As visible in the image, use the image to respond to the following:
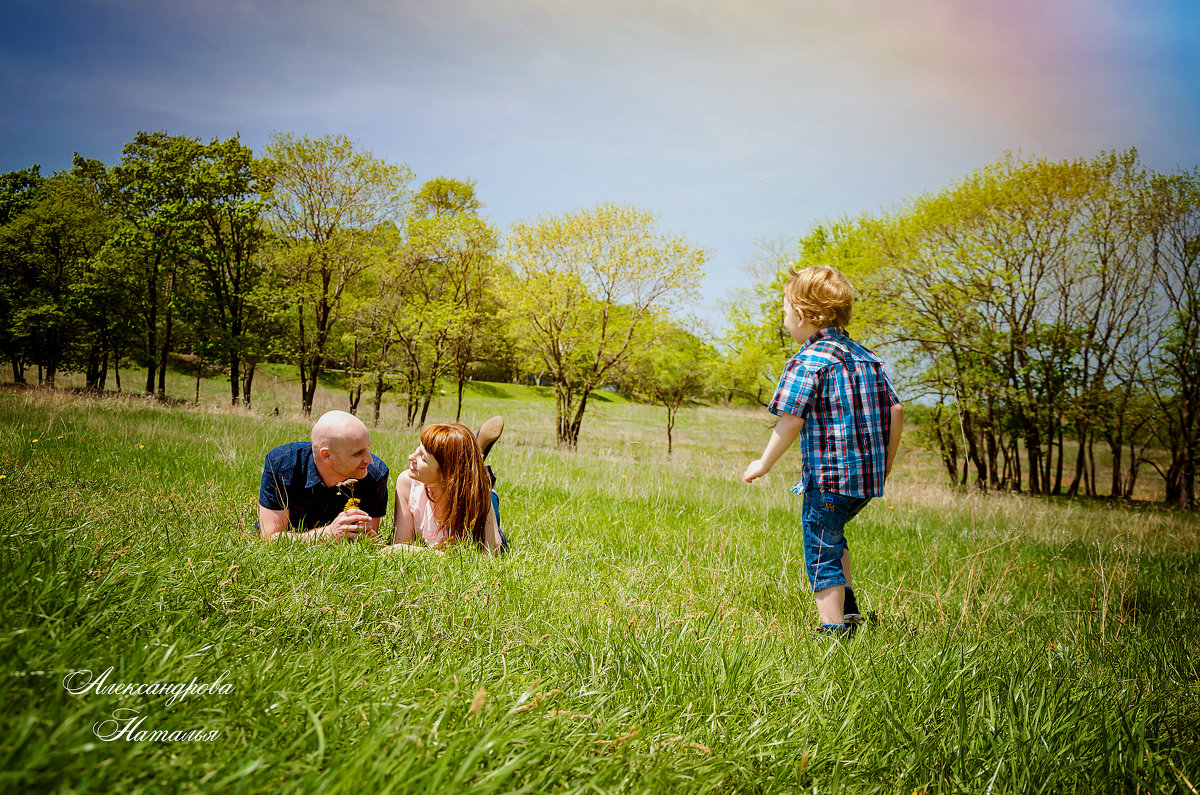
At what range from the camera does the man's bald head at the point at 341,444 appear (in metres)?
3.46

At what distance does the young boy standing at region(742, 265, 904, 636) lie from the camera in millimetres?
3209

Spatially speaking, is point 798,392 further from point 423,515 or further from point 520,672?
point 423,515

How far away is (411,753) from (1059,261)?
72.2 ft

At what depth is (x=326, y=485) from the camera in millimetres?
3785

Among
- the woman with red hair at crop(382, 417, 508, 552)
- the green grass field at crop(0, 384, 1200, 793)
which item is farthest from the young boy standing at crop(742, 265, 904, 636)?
the woman with red hair at crop(382, 417, 508, 552)

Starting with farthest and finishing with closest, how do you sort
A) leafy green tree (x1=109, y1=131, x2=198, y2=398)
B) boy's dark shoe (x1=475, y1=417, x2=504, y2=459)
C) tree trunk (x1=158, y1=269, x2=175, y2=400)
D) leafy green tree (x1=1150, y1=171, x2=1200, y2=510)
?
1. tree trunk (x1=158, y1=269, x2=175, y2=400)
2. leafy green tree (x1=109, y1=131, x2=198, y2=398)
3. leafy green tree (x1=1150, y1=171, x2=1200, y2=510)
4. boy's dark shoe (x1=475, y1=417, x2=504, y2=459)

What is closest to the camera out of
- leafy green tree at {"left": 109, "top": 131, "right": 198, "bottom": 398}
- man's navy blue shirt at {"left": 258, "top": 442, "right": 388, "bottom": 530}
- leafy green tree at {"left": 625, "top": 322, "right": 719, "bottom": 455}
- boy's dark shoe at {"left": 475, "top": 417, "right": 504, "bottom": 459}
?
man's navy blue shirt at {"left": 258, "top": 442, "right": 388, "bottom": 530}

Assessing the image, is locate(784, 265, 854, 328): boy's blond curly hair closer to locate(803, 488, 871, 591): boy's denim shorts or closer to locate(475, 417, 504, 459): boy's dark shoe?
locate(803, 488, 871, 591): boy's denim shorts

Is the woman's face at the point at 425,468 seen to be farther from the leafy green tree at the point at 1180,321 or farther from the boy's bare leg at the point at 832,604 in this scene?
the leafy green tree at the point at 1180,321

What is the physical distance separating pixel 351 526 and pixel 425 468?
1.93 ft

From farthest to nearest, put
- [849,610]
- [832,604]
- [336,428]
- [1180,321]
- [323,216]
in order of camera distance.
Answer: [323,216] → [1180,321] → [336,428] → [849,610] → [832,604]

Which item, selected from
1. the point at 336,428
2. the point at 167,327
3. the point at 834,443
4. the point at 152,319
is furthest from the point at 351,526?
the point at 152,319

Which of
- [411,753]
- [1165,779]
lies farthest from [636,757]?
[1165,779]

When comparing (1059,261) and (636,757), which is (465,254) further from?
(636,757)
